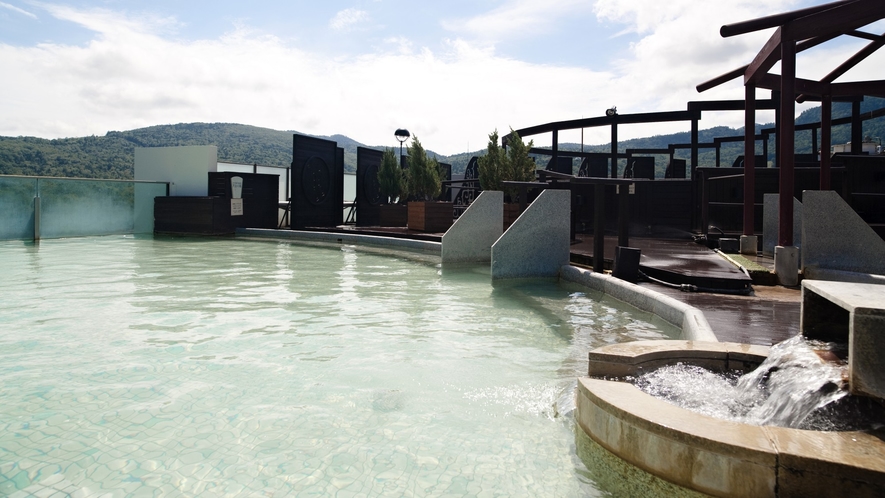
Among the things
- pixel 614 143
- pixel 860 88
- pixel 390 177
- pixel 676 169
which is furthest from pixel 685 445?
pixel 390 177

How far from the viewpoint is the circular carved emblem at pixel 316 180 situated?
2092cm

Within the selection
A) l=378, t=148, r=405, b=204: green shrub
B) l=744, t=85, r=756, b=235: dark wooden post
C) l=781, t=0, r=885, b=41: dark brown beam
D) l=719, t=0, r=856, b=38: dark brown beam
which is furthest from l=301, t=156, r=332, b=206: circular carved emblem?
l=781, t=0, r=885, b=41: dark brown beam

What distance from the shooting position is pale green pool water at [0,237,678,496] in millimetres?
3074

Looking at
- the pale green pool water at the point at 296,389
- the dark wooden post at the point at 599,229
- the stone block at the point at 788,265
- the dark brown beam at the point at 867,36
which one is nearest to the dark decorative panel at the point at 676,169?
the dark brown beam at the point at 867,36

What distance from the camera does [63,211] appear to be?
62.3ft

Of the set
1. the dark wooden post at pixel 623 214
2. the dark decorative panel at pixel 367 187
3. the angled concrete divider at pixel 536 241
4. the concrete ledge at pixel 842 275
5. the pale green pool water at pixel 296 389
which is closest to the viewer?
the pale green pool water at pixel 296 389

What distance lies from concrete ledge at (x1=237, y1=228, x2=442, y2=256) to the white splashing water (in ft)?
37.7

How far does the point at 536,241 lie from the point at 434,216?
8392 mm

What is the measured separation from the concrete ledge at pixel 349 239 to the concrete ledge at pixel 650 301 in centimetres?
600

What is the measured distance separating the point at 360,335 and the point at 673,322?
3.27 meters

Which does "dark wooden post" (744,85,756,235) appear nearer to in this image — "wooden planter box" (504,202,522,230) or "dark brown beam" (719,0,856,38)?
"dark brown beam" (719,0,856,38)

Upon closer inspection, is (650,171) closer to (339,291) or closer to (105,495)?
(339,291)

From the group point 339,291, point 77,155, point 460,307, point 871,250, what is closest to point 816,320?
point 460,307

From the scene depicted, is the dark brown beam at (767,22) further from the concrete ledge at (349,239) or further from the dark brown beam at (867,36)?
the concrete ledge at (349,239)
